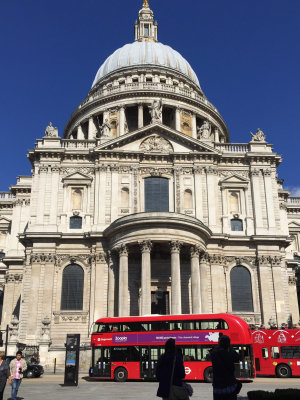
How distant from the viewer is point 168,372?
32.3ft

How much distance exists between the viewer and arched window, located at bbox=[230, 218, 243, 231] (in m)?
44.8

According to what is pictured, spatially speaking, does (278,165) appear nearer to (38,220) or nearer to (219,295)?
(219,295)

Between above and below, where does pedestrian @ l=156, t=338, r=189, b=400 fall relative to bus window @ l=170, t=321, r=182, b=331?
below

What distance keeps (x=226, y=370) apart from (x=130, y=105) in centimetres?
5679

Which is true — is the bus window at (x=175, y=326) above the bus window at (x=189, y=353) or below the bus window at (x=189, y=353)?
above

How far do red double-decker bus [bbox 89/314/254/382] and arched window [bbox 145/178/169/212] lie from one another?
18.1 meters

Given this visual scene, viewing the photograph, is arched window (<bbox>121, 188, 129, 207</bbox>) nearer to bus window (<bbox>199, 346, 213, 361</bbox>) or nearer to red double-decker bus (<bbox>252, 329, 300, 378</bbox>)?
red double-decker bus (<bbox>252, 329, 300, 378</bbox>)

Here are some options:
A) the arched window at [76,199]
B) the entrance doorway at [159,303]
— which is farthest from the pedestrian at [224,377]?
the arched window at [76,199]

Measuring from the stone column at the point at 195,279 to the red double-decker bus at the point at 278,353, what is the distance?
25.0 ft

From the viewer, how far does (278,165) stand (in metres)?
49.2

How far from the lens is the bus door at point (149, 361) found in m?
26.9

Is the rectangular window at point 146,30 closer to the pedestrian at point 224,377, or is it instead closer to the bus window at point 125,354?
the bus window at point 125,354

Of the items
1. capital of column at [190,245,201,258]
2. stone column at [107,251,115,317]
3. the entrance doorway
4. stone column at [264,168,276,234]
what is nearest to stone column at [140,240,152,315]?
the entrance doorway

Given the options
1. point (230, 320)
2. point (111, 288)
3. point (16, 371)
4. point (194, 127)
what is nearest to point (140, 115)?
point (194, 127)
